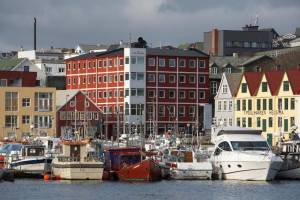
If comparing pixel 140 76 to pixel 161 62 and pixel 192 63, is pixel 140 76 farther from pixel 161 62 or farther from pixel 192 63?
pixel 192 63

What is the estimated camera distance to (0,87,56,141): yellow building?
488 feet

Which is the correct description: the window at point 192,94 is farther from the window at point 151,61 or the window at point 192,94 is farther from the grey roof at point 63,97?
the grey roof at point 63,97

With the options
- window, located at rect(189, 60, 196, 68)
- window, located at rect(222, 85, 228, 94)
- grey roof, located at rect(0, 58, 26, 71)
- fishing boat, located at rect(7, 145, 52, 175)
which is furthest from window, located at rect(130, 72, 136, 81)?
fishing boat, located at rect(7, 145, 52, 175)

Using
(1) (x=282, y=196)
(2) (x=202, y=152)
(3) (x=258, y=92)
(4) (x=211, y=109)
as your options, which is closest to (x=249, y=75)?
(3) (x=258, y=92)

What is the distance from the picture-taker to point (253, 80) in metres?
153

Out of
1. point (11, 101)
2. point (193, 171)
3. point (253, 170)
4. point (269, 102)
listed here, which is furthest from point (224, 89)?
point (253, 170)

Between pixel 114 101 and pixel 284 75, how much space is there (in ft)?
111

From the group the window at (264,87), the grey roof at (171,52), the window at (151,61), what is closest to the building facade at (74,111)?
the window at (151,61)

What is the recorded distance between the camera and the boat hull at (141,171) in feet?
307

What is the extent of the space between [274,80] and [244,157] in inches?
2204

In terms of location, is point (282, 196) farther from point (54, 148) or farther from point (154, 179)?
point (54, 148)

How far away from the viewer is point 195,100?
176 m

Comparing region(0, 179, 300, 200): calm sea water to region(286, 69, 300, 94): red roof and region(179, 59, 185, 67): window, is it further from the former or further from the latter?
region(179, 59, 185, 67): window

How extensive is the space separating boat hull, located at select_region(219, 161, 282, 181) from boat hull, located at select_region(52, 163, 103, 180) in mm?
10616
